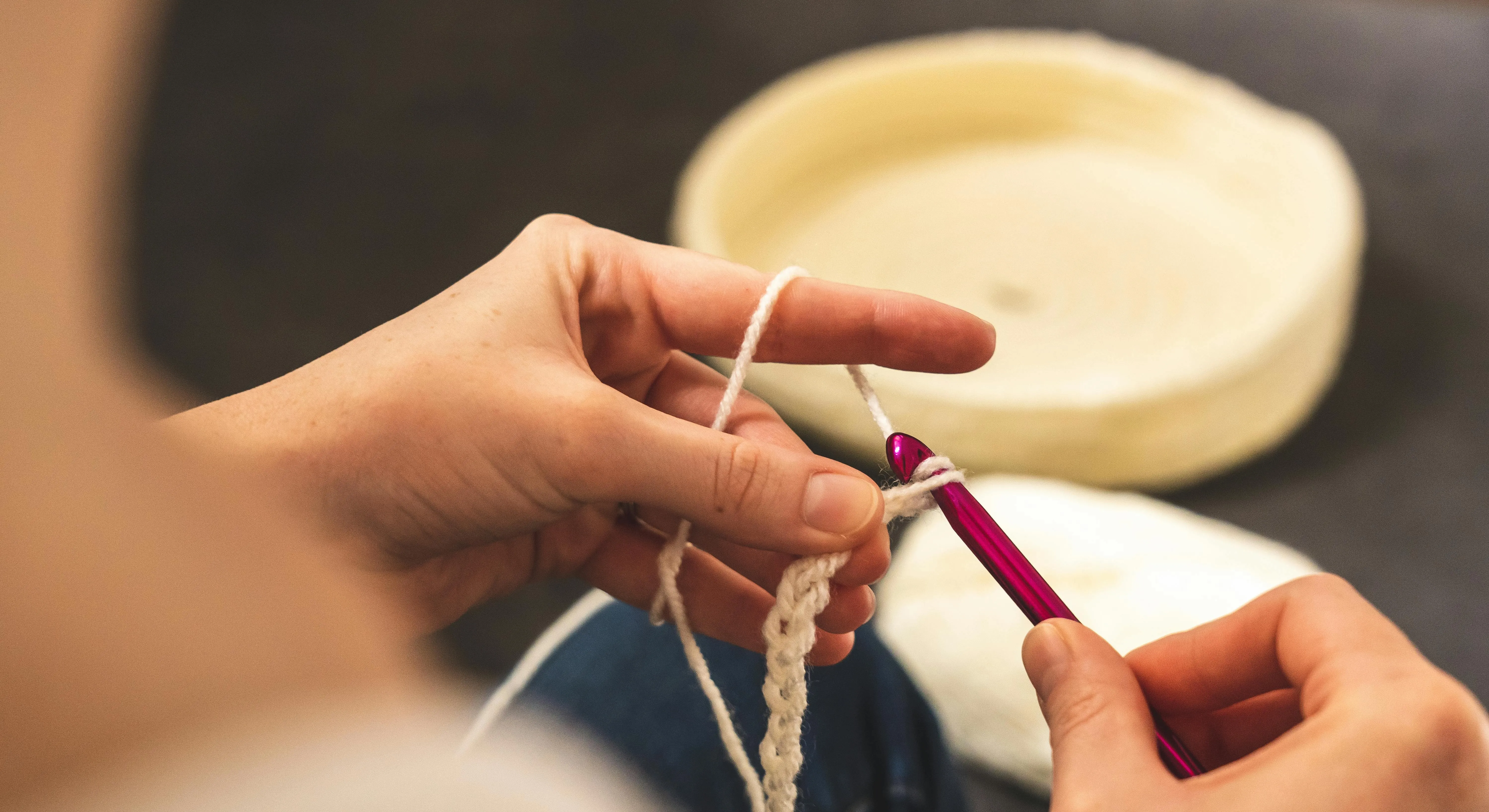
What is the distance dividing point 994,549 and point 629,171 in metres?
1.33

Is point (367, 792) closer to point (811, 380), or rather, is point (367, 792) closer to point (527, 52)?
point (811, 380)

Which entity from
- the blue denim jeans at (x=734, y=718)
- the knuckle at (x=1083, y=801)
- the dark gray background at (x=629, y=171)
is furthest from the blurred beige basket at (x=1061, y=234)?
the knuckle at (x=1083, y=801)

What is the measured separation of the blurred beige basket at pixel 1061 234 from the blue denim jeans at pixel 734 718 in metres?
0.46

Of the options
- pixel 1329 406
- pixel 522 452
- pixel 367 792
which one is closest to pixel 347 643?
pixel 367 792

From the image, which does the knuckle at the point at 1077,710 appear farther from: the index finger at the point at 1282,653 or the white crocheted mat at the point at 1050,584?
the white crocheted mat at the point at 1050,584

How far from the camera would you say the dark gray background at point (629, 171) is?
4.11 feet

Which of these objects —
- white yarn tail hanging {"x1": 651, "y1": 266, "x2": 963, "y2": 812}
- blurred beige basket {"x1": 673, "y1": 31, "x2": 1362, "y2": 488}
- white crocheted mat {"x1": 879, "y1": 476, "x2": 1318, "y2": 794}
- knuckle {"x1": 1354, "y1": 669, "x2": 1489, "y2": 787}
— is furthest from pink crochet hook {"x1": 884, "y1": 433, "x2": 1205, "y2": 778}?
blurred beige basket {"x1": 673, "y1": 31, "x2": 1362, "y2": 488}

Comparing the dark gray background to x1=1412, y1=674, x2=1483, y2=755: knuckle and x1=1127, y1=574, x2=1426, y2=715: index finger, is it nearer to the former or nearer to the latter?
x1=1127, y1=574, x2=1426, y2=715: index finger

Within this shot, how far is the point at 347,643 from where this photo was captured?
0.74 ft

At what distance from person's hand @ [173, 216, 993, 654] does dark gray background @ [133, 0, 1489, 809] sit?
585mm

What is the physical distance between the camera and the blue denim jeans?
0.64 meters

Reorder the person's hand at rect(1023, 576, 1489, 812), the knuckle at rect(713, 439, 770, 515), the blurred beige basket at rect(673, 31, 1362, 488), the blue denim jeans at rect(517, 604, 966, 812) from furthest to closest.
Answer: the blurred beige basket at rect(673, 31, 1362, 488) < the blue denim jeans at rect(517, 604, 966, 812) < the knuckle at rect(713, 439, 770, 515) < the person's hand at rect(1023, 576, 1489, 812)

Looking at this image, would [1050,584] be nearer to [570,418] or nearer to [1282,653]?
[1282,653]

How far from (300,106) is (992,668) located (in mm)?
1616
